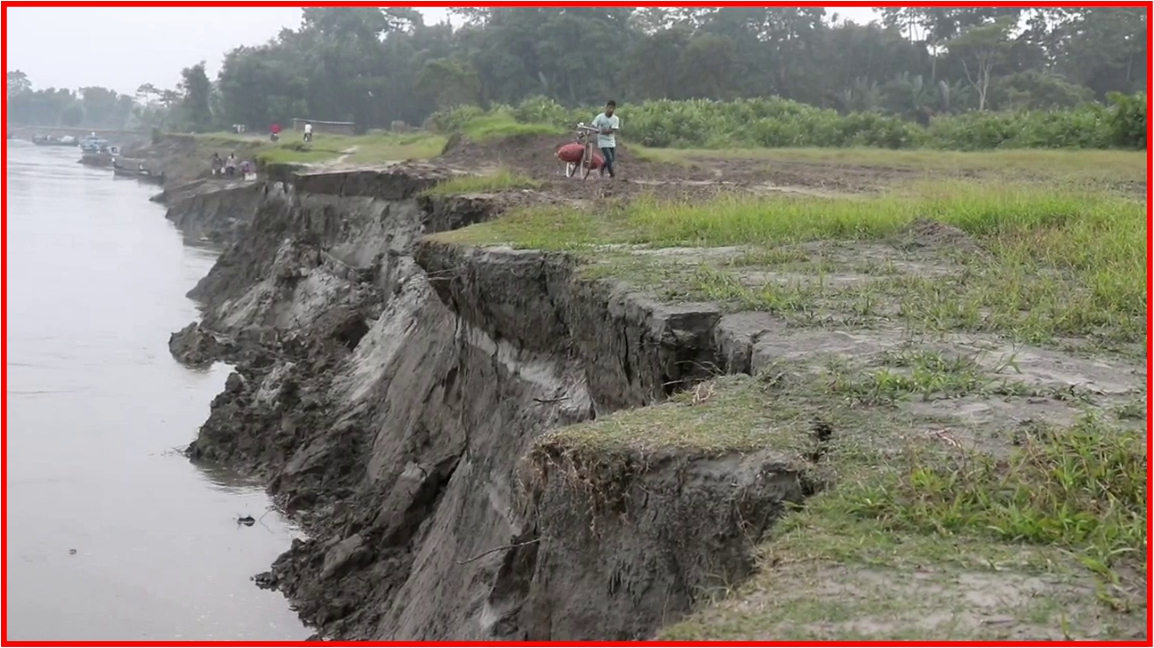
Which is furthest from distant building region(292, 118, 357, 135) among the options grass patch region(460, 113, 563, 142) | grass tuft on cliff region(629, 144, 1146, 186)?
grass tuft on cliff region(629, 144, 1146, 186)

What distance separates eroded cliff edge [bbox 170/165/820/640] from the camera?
4.80m

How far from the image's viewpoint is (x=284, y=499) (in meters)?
12.6

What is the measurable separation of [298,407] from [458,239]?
4.28 meters

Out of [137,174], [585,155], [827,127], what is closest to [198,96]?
[137,174]

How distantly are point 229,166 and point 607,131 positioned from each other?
111 ft

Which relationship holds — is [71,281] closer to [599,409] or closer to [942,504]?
[599,409]

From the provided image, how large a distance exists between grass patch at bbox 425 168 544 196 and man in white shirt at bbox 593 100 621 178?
1038 mm

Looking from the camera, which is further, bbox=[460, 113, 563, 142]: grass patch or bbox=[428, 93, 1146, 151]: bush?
bbox=[428, 93, 1146, 151]: bush

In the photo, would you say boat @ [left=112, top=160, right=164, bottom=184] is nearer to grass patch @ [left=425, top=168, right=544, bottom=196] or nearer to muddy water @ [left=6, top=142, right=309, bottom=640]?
muddy water @ [left=6, top=142, right=309, bottom=640]

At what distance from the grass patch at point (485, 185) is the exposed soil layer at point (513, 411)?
0.84 ft

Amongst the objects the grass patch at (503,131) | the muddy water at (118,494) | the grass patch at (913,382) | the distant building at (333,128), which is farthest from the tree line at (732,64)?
the grass patch at (913,382)

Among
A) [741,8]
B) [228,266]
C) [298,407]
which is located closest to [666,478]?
[298,407]

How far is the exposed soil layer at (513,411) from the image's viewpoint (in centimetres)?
482

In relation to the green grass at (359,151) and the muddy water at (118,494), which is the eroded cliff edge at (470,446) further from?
the green grass at (359,151)
